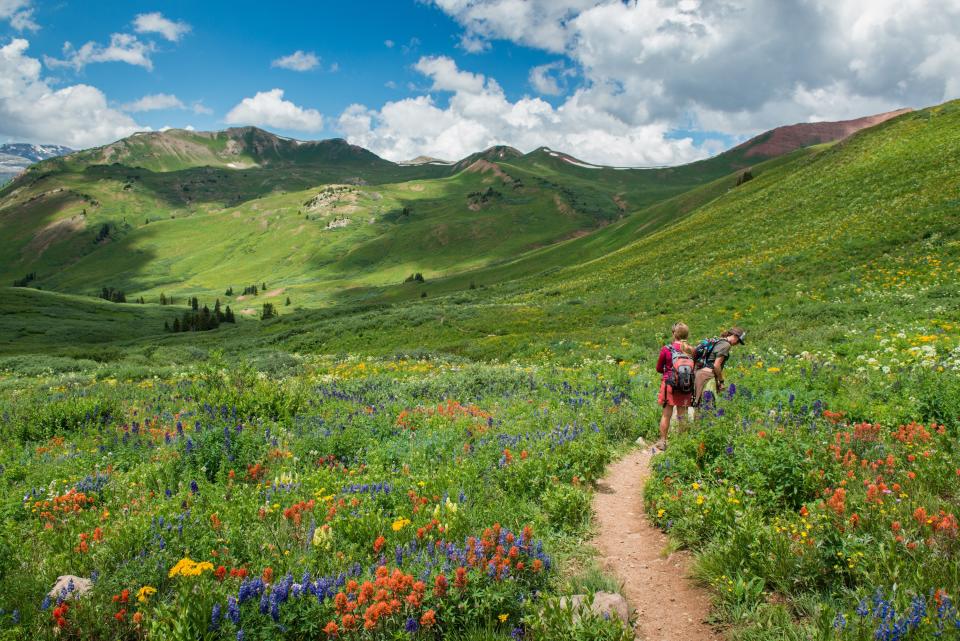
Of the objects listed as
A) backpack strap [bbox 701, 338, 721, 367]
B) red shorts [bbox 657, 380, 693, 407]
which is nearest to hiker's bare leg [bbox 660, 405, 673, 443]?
red shorts [bbox 657, 380, 693, 407]

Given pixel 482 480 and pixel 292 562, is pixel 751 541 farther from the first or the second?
pixel 292 562

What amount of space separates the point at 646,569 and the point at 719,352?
646 cm

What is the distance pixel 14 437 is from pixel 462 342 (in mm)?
26138

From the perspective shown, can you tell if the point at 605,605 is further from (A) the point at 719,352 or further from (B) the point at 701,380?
(A) the point at 719,352

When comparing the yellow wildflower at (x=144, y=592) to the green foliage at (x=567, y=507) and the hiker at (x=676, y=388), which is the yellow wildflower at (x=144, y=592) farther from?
the hiker at (x=676, y=388)

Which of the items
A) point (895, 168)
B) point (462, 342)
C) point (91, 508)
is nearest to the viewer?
point (91, 508)

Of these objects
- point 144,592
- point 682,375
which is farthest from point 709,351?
point 144,592

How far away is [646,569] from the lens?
5.71 metres

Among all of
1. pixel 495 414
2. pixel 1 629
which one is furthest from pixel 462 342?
pixel 1 629

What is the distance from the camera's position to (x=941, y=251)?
26.6 meters

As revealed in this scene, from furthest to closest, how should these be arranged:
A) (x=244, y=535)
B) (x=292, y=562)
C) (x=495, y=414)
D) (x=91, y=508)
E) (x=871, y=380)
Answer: (x=495, y=414) < (x=871, y=380) < (x=91, y=508) < (x=244, y=535) < (x=292, y=562)

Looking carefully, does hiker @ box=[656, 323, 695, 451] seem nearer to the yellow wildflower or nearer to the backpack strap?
the backpack strap

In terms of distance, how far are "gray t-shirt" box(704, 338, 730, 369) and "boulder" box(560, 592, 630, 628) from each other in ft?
24.3

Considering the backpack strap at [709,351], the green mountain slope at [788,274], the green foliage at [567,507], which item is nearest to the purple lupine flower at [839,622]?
the green foliage at [567,507]
